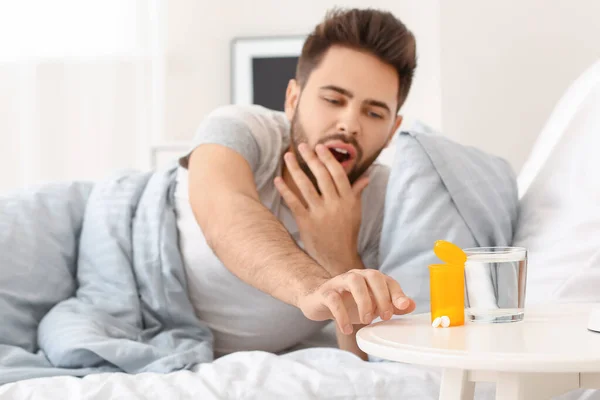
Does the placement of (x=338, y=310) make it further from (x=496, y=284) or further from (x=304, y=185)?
(x=304, y=185)

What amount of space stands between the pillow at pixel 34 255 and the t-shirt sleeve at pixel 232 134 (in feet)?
0.85

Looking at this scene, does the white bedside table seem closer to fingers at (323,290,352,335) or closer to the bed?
fingers at (323,290,352,335)

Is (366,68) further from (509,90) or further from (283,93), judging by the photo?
(283,93)

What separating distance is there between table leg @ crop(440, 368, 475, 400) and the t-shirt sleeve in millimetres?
808

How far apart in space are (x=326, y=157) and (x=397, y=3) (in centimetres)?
207

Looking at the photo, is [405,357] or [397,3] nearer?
[405,357]

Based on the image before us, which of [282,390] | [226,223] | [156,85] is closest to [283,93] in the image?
[156,85]

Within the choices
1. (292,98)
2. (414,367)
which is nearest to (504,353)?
(414,367)

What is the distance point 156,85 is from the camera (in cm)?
347

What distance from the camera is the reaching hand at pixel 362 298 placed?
30.5 inches

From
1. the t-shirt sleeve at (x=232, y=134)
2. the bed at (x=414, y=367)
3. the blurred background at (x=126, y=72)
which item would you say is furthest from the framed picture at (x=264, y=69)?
the bed at (x=414, y=367)

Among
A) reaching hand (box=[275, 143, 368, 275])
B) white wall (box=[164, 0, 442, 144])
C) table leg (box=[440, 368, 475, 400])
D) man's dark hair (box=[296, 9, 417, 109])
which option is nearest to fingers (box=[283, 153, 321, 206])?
reaching hand (box=[275, 143, 368, 275])

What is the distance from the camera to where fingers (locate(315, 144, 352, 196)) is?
143 cm

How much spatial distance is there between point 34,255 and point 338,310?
30.1 inches
